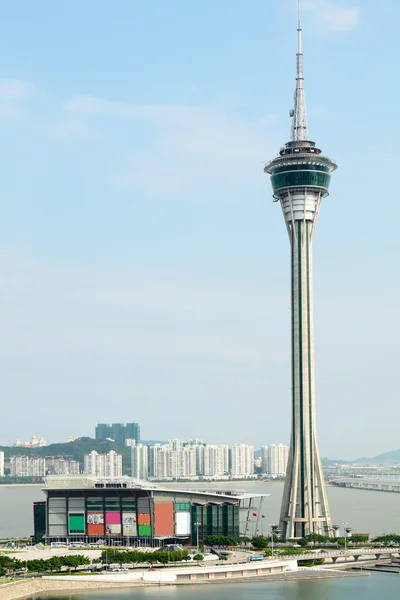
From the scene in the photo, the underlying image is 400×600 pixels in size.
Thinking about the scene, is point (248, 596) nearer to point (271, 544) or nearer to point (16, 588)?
point (16, 588)

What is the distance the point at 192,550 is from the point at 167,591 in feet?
48.5

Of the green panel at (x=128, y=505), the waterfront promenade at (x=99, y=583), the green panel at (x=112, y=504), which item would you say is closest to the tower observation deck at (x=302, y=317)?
the green panel at (x=128, y=505)

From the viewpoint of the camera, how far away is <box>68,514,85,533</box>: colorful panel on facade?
286 ft

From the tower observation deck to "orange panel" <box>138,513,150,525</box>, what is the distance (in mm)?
15847

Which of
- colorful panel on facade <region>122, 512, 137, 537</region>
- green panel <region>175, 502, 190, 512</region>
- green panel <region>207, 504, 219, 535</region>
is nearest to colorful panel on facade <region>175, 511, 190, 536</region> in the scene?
green panel <region>175, 502, 190, 512</region>

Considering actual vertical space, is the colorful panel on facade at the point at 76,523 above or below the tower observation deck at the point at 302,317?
below

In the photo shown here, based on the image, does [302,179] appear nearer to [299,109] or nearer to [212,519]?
[299,109]

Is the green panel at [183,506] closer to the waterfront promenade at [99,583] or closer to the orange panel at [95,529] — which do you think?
the orange panel at [95,529]

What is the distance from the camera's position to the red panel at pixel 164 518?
86.7m

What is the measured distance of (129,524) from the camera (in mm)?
86875

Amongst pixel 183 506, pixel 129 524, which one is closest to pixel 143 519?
pixel 129 524

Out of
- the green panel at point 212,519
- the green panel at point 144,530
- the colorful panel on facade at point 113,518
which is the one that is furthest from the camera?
the green panel at point 212,519

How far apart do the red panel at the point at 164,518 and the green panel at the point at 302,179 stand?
33290mm

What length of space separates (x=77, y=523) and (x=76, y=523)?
81mm
